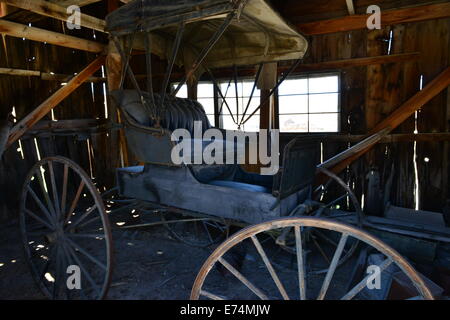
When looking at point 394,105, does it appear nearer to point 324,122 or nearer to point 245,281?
point 324,122

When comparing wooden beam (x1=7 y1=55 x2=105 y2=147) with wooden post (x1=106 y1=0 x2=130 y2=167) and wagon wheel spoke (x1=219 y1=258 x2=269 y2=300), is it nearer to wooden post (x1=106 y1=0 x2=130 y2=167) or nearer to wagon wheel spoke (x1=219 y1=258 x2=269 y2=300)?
wooden post (x1=106 y1=0 x2=130 y2=167)

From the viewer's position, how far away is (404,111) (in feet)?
13.1

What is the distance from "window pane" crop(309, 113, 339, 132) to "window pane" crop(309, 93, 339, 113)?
82mm

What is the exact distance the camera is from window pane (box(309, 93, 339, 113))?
4801 millimetres

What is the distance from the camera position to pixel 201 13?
2.41 m

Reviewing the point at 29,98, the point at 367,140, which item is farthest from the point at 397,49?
the point at 29,98

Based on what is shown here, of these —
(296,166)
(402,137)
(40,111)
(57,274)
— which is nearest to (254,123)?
(402,137)

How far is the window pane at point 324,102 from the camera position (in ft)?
15.8

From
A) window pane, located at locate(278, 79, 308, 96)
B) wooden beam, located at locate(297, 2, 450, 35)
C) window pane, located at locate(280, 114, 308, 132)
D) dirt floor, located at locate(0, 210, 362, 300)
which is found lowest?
dirt floor, located at locate(0, 210, 362, 300)

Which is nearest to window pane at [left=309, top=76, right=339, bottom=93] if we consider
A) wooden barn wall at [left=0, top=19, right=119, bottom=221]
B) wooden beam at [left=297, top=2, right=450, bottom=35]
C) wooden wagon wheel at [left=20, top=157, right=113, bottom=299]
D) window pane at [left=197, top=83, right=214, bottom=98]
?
wooden beam at [left=297, top=2, right=450, bottom=35]

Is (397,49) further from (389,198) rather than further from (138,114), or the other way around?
(138,114)

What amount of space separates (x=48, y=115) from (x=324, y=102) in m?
4.50

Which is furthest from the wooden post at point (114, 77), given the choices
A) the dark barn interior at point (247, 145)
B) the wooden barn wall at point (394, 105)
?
the wooden barn wall at point (394, 105)

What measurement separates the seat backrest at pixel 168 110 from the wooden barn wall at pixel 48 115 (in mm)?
1796
